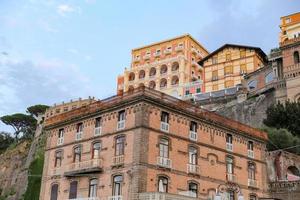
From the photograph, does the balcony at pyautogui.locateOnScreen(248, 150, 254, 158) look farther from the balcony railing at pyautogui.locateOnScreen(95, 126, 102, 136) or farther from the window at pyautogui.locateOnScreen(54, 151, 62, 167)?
the window at pyautogui.locateOnScreen(54, 151, 62, 167)

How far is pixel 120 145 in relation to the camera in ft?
112

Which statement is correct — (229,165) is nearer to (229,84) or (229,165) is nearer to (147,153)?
(147,153)

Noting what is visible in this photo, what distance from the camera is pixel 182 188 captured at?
1352 inches

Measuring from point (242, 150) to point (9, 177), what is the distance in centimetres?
5218

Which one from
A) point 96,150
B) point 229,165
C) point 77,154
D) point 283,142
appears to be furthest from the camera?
point 283,142

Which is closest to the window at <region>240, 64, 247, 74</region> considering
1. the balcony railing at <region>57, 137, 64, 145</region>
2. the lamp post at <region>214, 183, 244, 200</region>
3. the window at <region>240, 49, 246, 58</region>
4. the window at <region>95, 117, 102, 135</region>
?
the window at <region>240, 49, 246, 58</region>

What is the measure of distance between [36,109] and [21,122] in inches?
188

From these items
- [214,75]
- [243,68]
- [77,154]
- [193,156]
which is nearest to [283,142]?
[193,156]

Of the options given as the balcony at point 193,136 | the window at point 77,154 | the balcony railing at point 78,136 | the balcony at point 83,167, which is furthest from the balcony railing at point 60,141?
the balcony at point 193,136

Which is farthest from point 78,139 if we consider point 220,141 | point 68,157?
point 220,141

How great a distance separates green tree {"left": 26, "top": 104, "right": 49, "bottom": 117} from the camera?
10569cm

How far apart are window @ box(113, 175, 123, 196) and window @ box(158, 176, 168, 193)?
2.93 m

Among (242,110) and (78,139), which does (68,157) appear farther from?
(242,110)

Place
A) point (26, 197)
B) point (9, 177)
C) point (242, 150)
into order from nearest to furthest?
point (242, 150), point (26, 197), point (9, 177)
